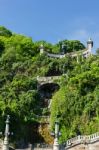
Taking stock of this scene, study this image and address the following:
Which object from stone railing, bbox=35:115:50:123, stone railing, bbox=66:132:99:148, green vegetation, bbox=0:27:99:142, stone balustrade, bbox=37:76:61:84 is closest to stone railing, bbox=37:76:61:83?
stone balustrade, bbox=37:76:61:84

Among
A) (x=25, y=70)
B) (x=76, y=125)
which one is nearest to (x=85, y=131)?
(x=76, y=125)

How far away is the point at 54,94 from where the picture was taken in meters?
51.7

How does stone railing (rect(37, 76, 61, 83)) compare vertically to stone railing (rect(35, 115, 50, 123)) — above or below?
above

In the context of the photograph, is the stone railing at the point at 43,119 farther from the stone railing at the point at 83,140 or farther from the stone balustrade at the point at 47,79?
the stone balustrade at the point at 47,79

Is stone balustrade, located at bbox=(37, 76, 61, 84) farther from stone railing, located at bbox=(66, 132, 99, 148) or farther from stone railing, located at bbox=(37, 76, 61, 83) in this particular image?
stone railing, located at bbox=(66, 132, 99, 148)

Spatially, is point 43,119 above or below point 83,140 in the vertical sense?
above

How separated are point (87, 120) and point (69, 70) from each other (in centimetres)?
1174

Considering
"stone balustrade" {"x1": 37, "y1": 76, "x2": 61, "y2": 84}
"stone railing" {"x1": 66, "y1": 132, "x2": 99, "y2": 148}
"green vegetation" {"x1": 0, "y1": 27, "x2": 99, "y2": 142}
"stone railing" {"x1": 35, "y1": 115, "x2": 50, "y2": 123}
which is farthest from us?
"stone balustrade" {"x1": 37, "y1": 76, "x2": 61, "y2": 84}

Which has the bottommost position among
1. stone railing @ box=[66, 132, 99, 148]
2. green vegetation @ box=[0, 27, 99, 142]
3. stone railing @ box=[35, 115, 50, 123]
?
stone railing @ box=[66, 132, 99, 148]

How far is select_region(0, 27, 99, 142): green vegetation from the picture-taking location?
44.1m

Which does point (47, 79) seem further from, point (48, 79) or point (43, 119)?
point (43, 119)

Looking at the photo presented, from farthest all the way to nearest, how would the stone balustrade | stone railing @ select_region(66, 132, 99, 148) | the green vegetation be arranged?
the stone balustrade < the green vegetation < stone railing @ select_region(66, 132, 99, 148)

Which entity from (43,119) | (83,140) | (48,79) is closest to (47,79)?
(48,79)

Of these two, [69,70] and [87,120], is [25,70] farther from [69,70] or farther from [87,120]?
[87,120]
